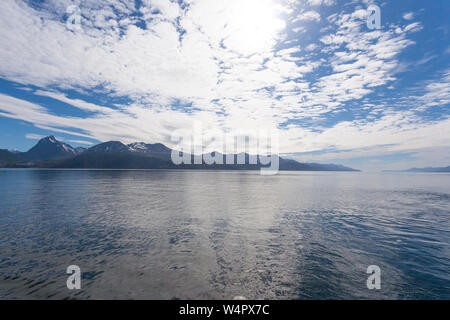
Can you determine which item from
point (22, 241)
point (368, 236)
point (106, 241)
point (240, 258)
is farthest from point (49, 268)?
point (368, 236)

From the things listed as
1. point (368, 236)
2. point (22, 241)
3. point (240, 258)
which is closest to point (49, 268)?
point (22, 241)

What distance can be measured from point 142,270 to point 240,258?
823 centimetres

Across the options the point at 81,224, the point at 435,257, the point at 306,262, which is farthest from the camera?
the point at 81,224

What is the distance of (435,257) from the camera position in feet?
61.5

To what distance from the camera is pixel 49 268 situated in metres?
15.9

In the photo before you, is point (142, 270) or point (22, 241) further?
point (22, 241)

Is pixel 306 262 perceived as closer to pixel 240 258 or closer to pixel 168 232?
pixel 240 258
